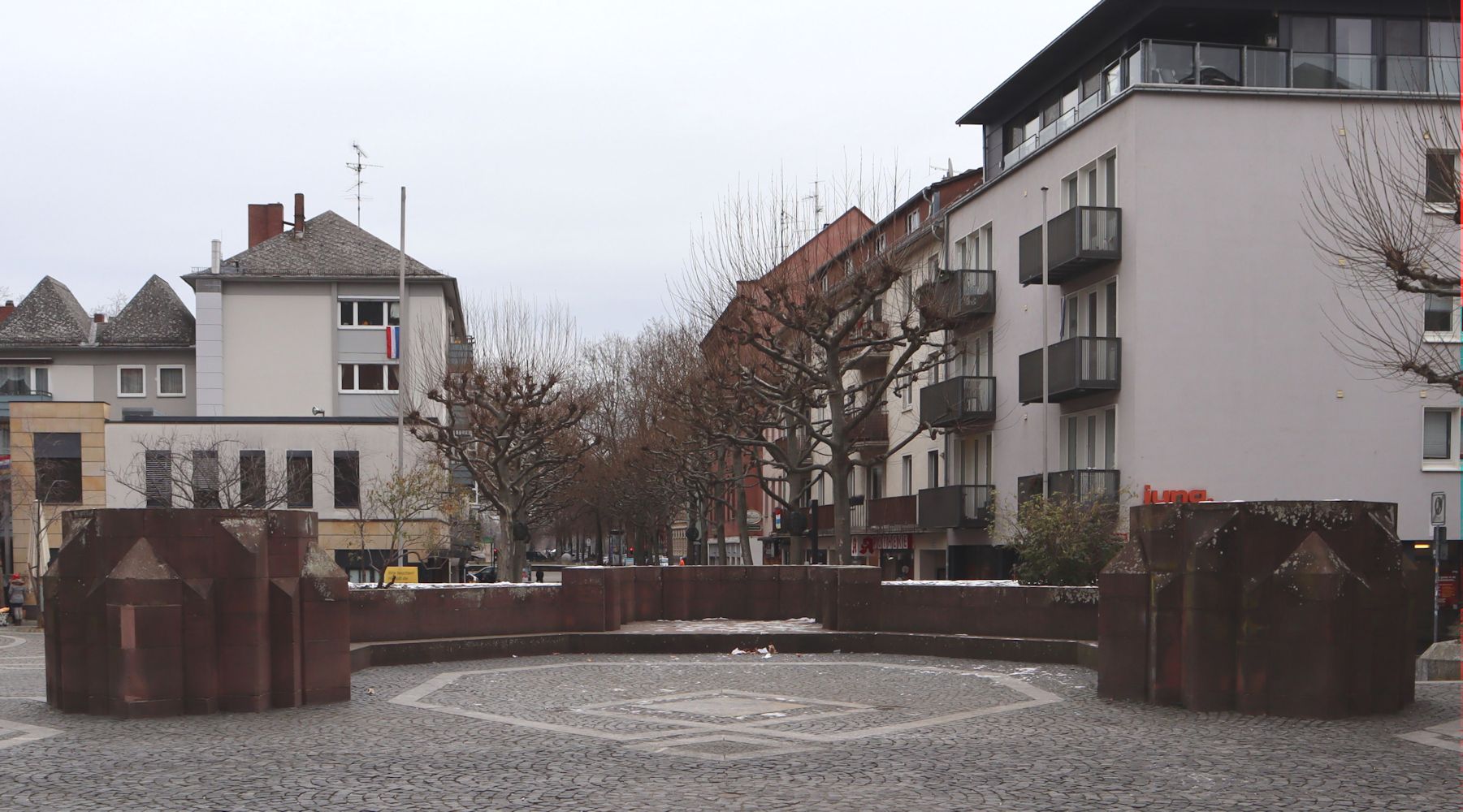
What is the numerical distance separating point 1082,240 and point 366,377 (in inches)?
1386

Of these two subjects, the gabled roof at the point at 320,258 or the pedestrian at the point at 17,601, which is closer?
the pedestrian at the point at 17,601

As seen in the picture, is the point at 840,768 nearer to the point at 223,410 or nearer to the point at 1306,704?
the point at 1306,704

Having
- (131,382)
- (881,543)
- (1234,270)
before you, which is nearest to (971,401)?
(1234,270)

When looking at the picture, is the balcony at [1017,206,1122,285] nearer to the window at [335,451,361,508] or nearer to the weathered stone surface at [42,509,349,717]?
the weathered stone surface at [42,509,349,717]

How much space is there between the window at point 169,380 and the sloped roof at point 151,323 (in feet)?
3.71

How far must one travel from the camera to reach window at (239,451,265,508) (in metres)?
52.9

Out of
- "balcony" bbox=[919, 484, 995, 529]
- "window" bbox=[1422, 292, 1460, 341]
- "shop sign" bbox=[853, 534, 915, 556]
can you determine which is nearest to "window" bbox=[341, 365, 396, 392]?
"shop sign" bbox=[853, 534, 915, 556]

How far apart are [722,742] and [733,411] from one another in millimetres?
28824

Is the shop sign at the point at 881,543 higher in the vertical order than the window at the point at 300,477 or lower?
lower

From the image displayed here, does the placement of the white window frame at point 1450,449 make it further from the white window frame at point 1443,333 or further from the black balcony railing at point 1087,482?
the black balcony railing at point 1087,482

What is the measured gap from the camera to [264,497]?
176ft

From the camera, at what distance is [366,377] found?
209ft

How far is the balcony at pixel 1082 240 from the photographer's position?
36.6 m

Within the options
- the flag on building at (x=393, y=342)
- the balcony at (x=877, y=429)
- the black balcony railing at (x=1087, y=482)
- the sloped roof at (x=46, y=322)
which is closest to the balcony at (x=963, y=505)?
the black balcony railing at (x=1087, y=482)
